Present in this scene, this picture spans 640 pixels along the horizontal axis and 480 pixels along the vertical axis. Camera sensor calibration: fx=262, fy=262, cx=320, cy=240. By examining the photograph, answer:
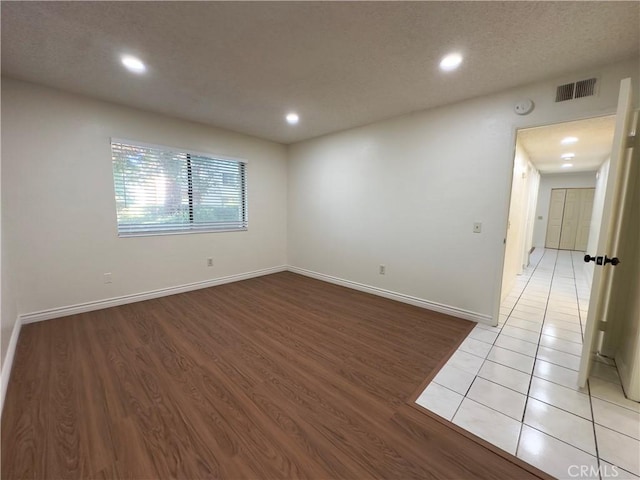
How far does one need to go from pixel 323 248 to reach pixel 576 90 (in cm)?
356

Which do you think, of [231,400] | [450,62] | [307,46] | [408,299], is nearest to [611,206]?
[450,62]

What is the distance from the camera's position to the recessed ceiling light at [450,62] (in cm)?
210

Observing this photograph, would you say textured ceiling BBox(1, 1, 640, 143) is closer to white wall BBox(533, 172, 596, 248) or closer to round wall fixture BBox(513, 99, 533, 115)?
round wall fixture BBox(513, 99, 533, 115)

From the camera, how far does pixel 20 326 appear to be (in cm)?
271

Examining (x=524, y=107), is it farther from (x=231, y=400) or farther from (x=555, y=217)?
(x=555, y=217)

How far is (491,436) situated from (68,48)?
159 inches

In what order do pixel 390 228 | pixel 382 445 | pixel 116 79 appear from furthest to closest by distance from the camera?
pixel 390 228, pixel 116 79, pixel 382 445

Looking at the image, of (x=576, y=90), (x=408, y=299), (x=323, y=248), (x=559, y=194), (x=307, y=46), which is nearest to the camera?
(x=307, y=46)

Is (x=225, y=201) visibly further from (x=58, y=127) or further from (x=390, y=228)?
(x=390, y=228)

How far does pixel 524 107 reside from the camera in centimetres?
257

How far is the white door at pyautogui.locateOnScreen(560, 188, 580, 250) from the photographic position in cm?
791

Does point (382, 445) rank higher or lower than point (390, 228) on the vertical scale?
lower

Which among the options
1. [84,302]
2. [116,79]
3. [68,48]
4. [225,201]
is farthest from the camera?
[225,201]

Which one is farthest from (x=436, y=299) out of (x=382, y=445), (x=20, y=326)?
(x=20, y=326)
